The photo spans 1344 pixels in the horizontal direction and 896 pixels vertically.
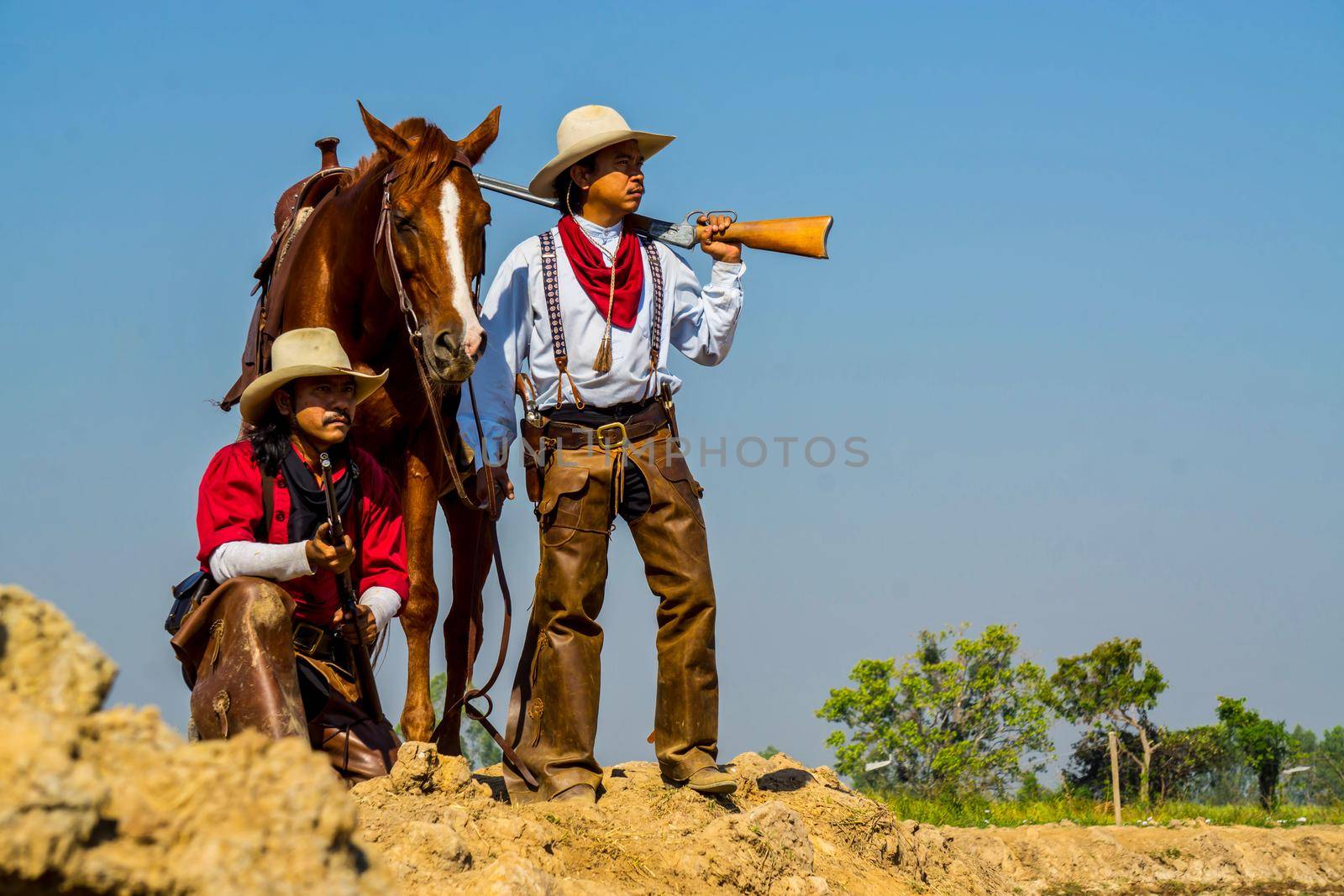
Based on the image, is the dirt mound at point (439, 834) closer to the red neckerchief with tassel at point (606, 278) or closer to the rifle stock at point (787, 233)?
the red neckerchief with tassel at point (606, 278)

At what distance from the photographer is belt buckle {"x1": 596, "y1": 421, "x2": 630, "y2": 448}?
235 inches

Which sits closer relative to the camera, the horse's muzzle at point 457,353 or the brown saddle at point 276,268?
the horse's muzzle at point 457,353

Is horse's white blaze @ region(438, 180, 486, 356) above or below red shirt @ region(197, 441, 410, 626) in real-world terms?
above

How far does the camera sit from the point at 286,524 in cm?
511

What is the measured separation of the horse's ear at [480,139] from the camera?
6332 millimetres

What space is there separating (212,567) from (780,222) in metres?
2.65

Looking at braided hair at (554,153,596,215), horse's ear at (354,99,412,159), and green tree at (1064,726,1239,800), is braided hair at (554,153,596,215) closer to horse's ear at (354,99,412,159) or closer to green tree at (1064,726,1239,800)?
horse's ear at (354,99,412,159)

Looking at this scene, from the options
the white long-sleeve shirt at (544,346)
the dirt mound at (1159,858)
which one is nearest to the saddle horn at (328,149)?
the white long-sleeve shirt at (544,346)

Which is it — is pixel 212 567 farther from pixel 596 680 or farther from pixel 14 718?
pixel 14 718

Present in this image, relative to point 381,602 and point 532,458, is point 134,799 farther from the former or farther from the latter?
point 532,458

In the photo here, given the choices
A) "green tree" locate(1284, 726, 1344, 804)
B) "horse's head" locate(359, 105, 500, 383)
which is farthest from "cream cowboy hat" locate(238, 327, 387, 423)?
"green tree" locate(1284, 726, 1344, 804)

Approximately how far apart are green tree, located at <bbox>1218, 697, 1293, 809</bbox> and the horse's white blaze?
9.30 meters

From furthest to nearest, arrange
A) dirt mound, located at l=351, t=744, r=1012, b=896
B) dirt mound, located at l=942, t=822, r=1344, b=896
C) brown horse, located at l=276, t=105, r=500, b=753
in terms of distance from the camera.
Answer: dirt mound, located at l=942, t=822, r=1344, b=896, brown horse, located at l=276, t=105, r=500, b=753, dirt mound, located at l=351, t=744, r=1012, b=896

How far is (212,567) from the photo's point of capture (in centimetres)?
491
